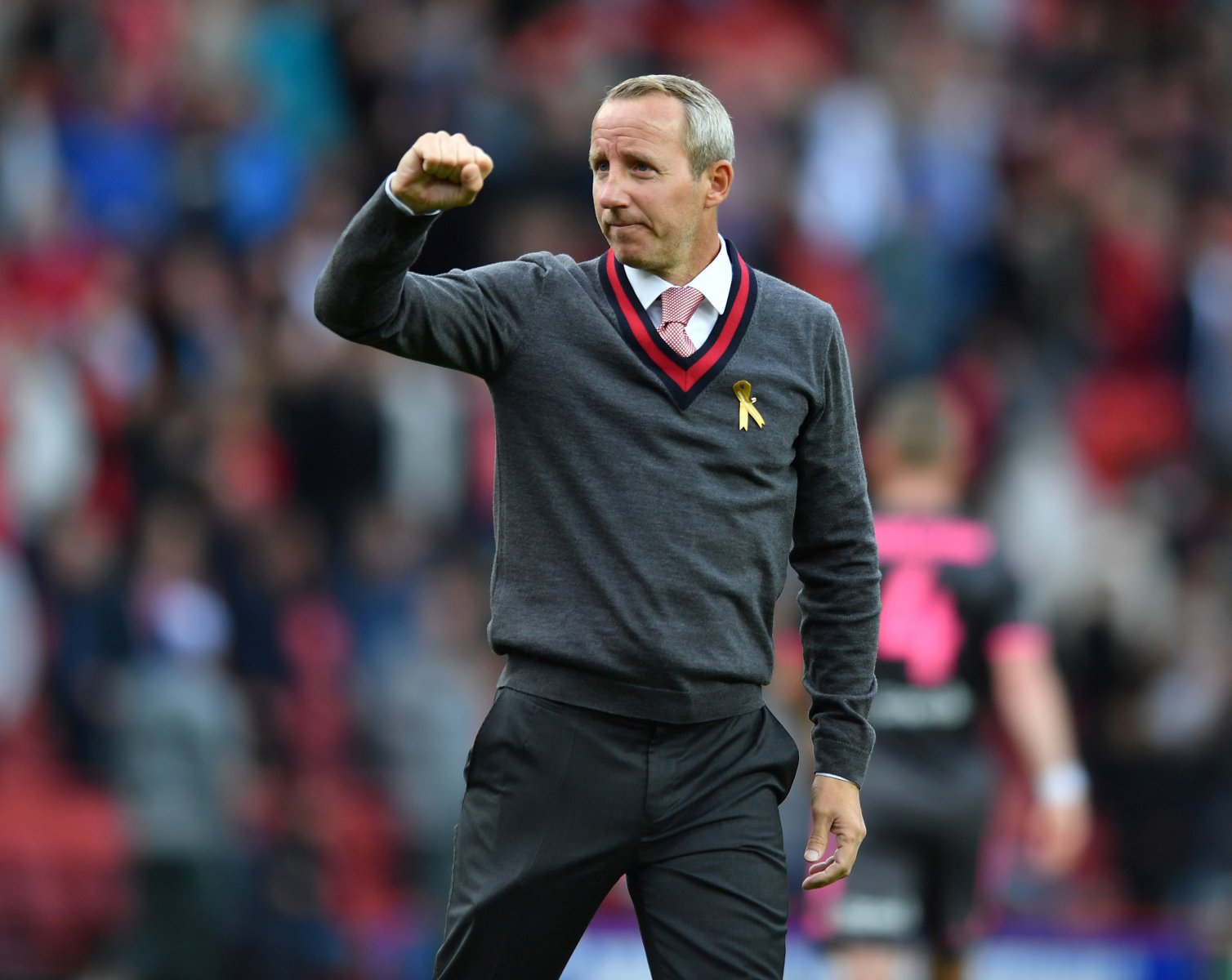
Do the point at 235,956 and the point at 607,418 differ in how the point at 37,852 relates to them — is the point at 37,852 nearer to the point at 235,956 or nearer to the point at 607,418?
the point at 235,956

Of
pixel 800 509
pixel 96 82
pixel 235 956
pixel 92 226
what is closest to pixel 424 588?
pixel 235 956

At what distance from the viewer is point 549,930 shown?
4.46 metres

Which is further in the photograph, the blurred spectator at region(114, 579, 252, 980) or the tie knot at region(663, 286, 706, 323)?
the blurred spectator at region(114, 579, 252, 980)

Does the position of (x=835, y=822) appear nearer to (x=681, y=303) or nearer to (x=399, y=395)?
(x=681, y=303)

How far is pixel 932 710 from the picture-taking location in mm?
7520

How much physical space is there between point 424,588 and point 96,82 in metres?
3.81

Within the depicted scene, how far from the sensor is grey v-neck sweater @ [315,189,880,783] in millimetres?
4434

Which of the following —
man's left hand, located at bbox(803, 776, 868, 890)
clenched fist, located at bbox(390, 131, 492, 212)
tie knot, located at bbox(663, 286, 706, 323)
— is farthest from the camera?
man's left hand, located at bbox(803, 776, 868, 890)

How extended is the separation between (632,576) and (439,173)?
94cm

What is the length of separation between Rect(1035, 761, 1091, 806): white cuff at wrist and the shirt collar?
11.6ft

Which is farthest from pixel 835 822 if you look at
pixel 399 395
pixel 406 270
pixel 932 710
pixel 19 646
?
pixel 399 395

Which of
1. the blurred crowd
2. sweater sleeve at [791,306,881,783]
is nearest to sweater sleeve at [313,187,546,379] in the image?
sweater sleeve at [791,306,881,783]

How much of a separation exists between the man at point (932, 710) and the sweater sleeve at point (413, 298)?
10.7ft

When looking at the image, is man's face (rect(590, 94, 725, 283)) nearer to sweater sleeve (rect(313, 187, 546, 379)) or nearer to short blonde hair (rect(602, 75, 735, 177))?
short blonde hair (rect(602, 75, 735, 177))
